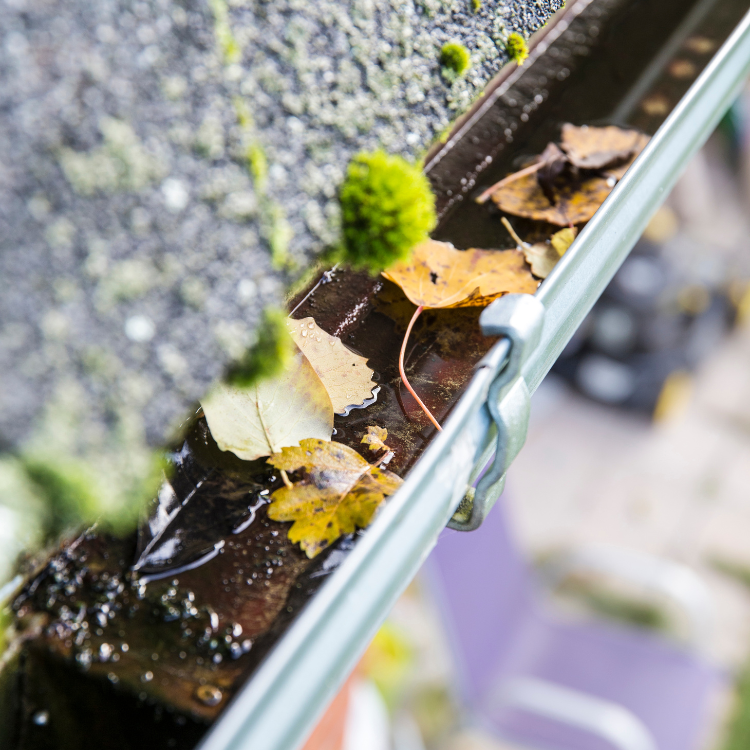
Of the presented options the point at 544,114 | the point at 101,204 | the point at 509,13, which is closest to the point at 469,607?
the point at 544,114

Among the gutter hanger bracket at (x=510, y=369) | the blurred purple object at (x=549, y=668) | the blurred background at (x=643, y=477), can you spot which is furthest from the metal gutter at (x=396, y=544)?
the blurred background at (x=643, y=477)

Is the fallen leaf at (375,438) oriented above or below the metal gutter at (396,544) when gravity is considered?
below

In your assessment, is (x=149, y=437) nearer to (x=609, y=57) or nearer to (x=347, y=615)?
(x=347, y=615)

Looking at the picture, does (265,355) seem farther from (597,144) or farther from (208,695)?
(597,144)

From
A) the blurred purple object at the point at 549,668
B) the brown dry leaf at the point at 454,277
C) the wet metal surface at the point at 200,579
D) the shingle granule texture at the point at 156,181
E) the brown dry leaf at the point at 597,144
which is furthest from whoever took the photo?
the blurred purple object at the point at 549,668

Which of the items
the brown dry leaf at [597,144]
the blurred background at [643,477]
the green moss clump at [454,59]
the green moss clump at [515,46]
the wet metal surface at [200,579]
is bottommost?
the blurred background at [643,477]

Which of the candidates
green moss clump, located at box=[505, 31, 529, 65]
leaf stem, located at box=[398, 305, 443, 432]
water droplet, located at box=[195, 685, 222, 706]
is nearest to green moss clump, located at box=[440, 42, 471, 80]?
green moss clump, located at box=[505, 31, 529, 65]

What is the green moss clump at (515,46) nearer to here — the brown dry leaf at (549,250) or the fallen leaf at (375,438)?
the brown dry leaf at (549,250)
